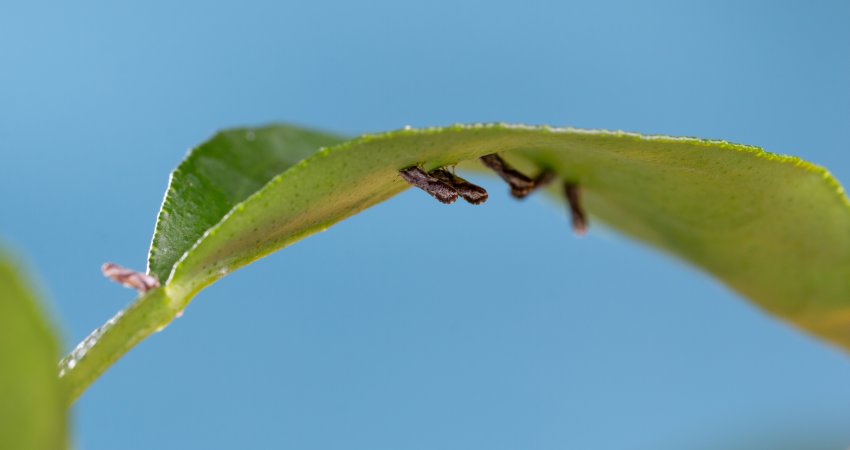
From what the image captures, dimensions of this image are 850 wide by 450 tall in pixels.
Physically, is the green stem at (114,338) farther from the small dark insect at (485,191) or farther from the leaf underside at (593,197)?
the small dark insect at (485,191)

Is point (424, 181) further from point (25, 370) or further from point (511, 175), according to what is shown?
point (25, 370)

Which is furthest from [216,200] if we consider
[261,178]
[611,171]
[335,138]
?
[611,171]

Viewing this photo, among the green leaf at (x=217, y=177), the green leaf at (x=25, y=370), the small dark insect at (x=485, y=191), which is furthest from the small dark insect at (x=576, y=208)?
the green leaf at (x=25, y=370)

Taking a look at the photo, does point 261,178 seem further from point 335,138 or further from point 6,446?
point 6,446

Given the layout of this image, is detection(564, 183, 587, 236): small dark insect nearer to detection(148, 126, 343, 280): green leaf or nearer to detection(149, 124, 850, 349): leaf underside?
detection(149, 124, 850, 349): leaf underside

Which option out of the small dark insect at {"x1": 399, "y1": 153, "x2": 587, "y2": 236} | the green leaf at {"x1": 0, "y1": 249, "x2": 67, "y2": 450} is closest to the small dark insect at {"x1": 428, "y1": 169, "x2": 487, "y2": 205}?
the small dark insect at {"x1": 399, "y1": 153, "x2": 587, "y2": 236}

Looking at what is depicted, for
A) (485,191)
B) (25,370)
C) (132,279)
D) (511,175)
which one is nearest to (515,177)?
(511,175)
